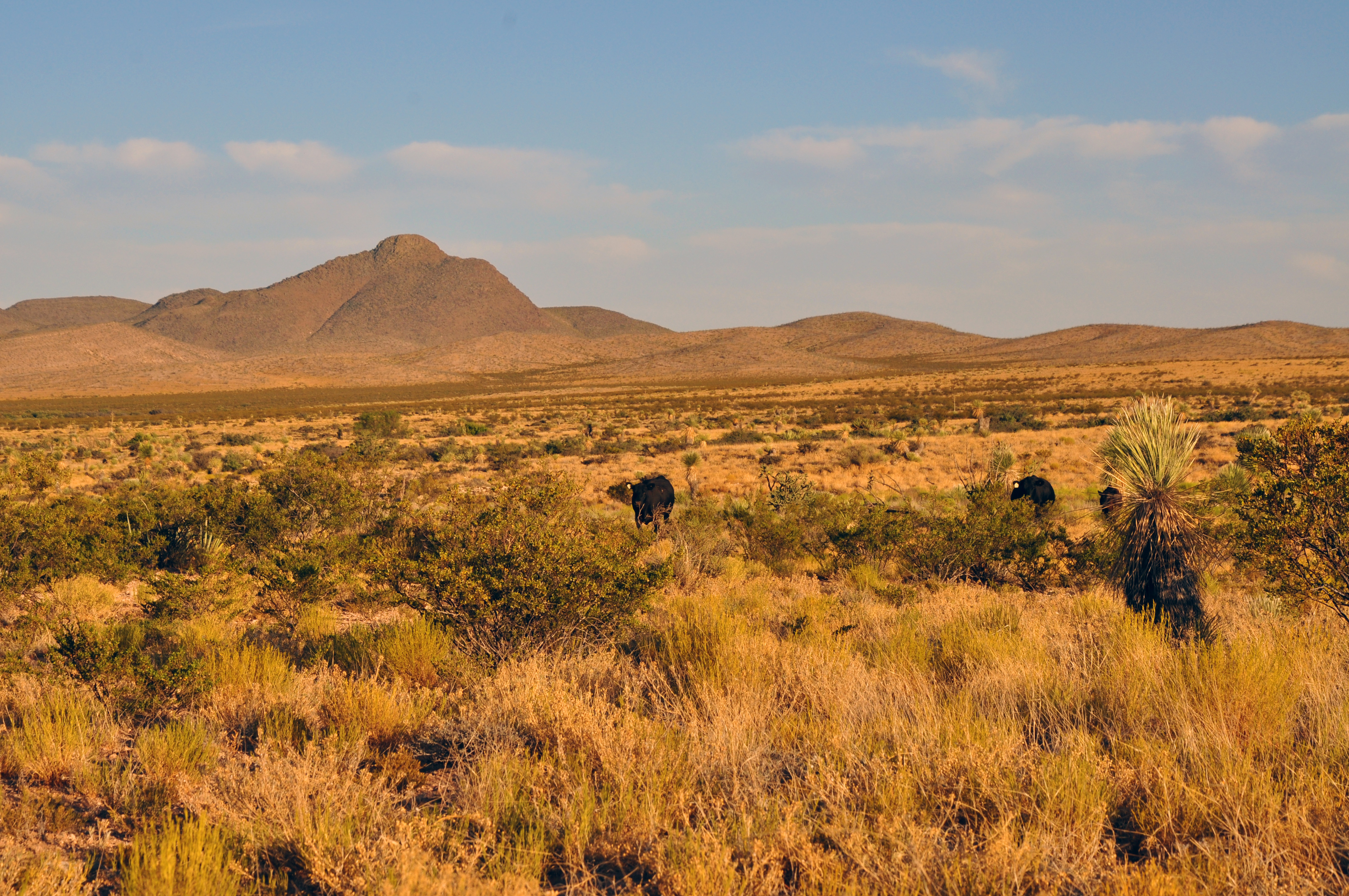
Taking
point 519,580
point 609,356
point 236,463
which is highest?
point 609,356

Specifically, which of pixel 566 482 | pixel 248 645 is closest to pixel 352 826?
pixel 248 645

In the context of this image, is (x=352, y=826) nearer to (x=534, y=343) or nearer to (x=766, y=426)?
(x=766, y=426)

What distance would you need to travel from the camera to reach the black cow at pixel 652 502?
1382cm

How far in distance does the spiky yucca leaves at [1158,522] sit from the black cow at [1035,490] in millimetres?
7149

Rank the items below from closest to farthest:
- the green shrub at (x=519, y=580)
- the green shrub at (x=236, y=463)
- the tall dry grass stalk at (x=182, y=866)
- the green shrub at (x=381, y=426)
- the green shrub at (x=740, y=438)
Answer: the tall dry grass stalk at (x=182, y=866) → the green shrub at (x=519, y=580) → the green shrub at (x=236, y=463) → the green shrub at (x=740, y=438) → the green shrub at (x=381, y=426)

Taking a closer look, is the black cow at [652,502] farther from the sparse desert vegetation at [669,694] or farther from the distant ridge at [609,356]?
the distant ridge at [609,356]

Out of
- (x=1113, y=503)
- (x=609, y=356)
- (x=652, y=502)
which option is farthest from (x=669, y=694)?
(x=609, y=356)

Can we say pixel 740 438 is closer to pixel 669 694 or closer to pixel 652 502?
pixel 652 502

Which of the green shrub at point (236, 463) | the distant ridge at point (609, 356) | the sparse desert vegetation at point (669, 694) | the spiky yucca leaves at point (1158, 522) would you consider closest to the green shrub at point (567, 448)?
the green shrub at point (236, 463)

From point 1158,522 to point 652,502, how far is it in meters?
8.91

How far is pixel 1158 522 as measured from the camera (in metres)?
6.18

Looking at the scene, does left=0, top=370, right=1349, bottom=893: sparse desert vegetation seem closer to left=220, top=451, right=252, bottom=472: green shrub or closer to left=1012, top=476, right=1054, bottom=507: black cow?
left=1012, top=476, right=1054, bottom=507: black cow

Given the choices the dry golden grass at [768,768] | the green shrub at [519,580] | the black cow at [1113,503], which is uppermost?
the black cow at [1113,503]

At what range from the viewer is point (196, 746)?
434cm
